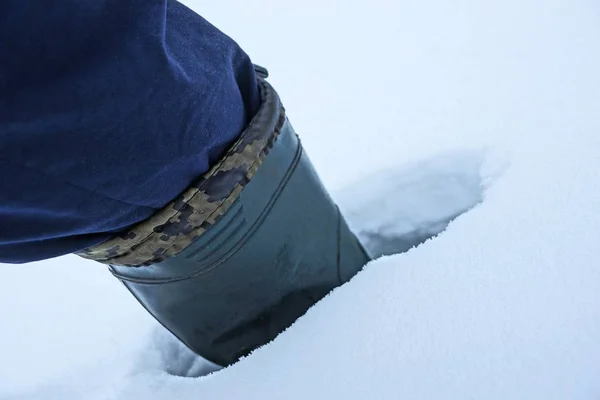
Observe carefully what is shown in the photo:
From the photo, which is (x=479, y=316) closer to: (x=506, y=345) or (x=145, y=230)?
(x=506, y=345)

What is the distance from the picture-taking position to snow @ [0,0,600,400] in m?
0.52

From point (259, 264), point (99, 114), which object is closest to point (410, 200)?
point (259, 264)

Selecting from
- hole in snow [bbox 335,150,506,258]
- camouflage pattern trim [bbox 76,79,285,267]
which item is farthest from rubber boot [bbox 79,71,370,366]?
hole in snow [bbox 335,150,506,258]

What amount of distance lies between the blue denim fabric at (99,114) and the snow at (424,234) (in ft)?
0.87

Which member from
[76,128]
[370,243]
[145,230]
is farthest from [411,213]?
[76,128]

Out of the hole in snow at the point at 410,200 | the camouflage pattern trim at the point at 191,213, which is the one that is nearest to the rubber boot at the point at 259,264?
the camouflage pattern trim at the point at 191,213

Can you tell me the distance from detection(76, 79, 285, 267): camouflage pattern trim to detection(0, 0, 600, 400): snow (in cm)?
20

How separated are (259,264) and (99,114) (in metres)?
0.28

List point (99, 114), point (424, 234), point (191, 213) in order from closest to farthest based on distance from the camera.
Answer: point (99, 114) < point (191, 213) < point (424, 234)

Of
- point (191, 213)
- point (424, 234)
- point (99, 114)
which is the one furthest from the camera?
point (424, 234)

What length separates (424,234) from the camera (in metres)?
0.81

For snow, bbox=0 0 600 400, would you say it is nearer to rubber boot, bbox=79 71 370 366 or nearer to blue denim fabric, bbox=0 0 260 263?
rubber boot, bbox=79 71 370 366

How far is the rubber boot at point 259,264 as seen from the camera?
0.57m

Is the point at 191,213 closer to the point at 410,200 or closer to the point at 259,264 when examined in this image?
the point at 259,264
